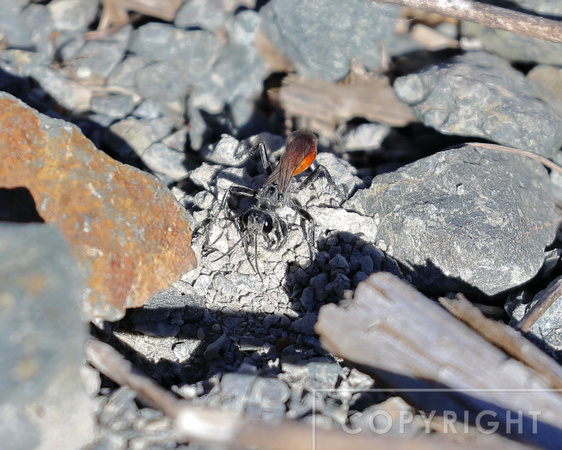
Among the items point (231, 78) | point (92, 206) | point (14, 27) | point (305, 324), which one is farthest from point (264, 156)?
point (14, 27)

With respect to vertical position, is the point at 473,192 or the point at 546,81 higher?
the point at 546,81

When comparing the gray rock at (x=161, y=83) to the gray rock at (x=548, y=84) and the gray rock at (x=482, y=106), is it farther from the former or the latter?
the gray rock at (x=548, y=84)

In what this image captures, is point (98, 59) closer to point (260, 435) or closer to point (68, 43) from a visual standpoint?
point (68, 43)

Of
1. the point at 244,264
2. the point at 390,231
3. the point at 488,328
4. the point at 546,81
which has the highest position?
the point at 546,81

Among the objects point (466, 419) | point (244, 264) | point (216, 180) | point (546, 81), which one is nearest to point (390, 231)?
point (244, 264)

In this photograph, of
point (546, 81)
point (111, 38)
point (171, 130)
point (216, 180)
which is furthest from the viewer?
point (111, 38)

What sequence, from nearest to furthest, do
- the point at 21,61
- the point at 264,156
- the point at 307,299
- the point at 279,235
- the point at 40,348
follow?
1. the point at 40,348
2. the point at 307,299
3. the point at 279,235
4. the point at 264,156
5. the point at 21,61

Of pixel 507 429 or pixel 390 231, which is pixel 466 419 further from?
pixel 390 231

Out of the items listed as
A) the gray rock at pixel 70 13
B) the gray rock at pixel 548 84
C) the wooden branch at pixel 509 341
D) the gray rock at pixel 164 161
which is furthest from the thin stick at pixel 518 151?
the gray rock at pixel 70 13
